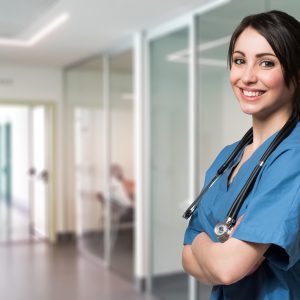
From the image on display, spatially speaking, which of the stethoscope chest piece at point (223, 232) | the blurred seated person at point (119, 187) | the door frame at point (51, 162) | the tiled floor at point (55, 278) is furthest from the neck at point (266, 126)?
the door frame at point (51, 162)

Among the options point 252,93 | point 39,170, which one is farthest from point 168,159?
point 39,170

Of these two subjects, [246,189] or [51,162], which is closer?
[246,189]

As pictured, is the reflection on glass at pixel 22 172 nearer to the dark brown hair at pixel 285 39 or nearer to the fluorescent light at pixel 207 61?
the fluorescent light at pixel 207 61

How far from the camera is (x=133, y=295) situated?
404 cm

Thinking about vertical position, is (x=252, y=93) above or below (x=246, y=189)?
above

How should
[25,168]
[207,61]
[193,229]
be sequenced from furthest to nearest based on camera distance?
[25,168] → [207,61] → [193,229]

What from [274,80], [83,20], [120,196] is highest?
[83,20]

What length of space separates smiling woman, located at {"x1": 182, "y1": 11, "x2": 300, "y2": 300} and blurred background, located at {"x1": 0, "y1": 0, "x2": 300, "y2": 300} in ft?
4.37

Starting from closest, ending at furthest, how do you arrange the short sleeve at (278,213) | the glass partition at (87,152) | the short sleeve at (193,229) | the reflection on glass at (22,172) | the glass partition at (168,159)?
the short sleeve at (278,213), the short sleeve at (193,229), the glass partition at (168,159), the glass partition at (87,152), the reflection on glass at (22,172)

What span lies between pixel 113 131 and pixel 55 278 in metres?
1.76

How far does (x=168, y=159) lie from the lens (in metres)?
3.83

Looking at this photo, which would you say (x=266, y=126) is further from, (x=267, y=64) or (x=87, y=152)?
(x=87, y=152)

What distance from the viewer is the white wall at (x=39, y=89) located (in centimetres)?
596

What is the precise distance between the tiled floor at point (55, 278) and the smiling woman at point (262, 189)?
301 cm
